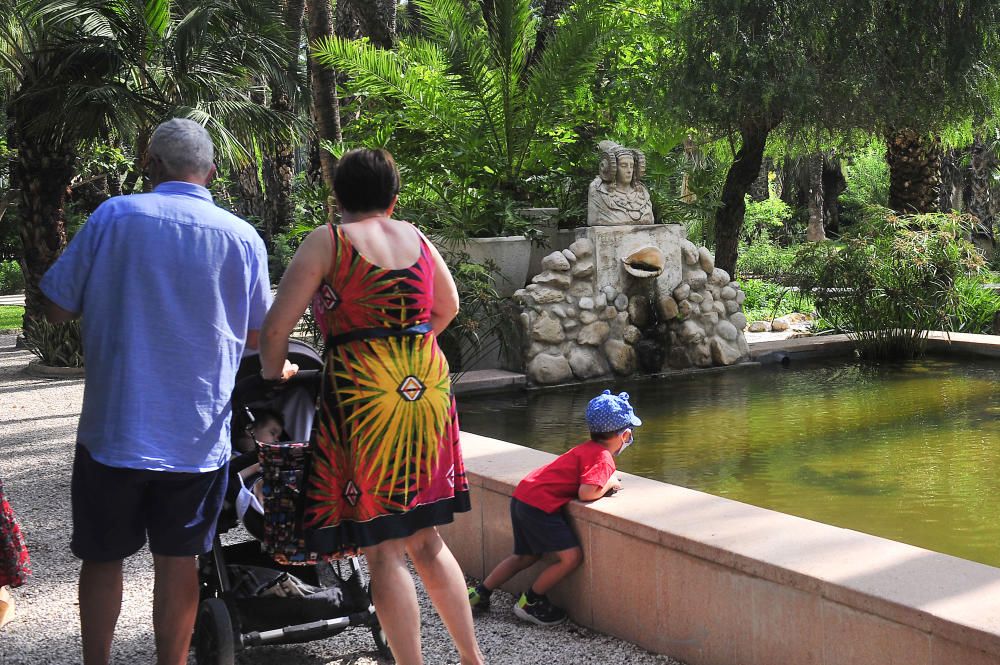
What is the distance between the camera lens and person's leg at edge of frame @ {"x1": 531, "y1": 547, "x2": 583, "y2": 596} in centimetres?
389

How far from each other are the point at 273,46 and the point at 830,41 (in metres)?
7.03

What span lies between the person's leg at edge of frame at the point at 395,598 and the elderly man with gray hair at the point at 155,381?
19.8 inches

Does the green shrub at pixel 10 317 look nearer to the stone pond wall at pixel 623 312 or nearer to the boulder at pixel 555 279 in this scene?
the boulder at pixel 555 279

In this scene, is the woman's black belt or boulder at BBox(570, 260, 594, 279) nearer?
the woman's black belt

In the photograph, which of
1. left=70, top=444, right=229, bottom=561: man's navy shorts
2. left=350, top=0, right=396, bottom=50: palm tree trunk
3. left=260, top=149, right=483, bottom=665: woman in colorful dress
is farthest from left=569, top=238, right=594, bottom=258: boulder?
left=350, top=0, right=396, bottom=50: palm tree trunk

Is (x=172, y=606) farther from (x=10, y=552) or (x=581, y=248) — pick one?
(x=581, y=248)

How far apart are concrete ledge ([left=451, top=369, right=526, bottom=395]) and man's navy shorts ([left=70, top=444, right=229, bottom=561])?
5.92 metres

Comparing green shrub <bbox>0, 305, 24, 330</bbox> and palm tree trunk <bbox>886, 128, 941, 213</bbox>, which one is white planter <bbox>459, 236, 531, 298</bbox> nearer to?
palm tree trunk <bbox>886, 128, 941, 213</bbox>

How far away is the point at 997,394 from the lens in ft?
26.0

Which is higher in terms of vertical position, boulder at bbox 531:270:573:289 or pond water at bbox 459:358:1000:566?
boulder at bbox 531:270:573:289

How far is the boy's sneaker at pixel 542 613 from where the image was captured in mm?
3947

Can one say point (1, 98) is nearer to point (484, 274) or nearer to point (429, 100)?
point (429, 100)

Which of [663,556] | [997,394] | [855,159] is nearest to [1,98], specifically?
[997,394]

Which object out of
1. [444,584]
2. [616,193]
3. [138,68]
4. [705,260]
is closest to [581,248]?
[616,193]
